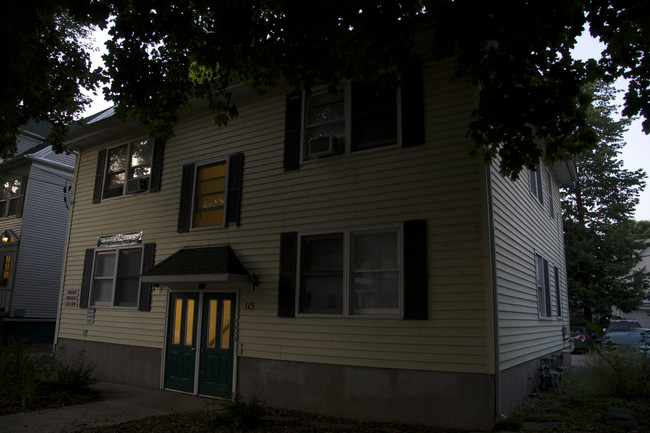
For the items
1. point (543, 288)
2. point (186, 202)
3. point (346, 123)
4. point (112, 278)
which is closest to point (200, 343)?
point (186, 202)

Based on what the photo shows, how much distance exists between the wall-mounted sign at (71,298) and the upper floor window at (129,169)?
2681 millimetres

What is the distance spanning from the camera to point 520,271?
9781mm

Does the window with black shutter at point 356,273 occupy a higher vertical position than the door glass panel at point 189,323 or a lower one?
higher

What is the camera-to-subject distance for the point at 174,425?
8000 millimetres

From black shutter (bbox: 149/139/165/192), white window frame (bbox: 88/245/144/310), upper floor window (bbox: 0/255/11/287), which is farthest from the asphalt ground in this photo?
upper floor window (bbox: 0/255/11/287)

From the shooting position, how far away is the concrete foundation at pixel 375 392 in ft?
24.0

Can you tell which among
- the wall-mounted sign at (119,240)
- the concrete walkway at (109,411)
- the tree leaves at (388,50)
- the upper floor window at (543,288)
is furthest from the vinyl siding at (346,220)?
the upper floor window at (543,288)

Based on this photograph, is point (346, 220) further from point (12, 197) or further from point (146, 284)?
point (12, 197)

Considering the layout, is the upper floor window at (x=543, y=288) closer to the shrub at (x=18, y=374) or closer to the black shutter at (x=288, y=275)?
the black shutter at (x=288, y=275)

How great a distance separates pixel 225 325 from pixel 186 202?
3.18 metres

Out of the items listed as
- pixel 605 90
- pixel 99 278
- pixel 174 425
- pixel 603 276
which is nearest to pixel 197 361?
pixel 174 425

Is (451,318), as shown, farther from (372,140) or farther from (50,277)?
(50,277)

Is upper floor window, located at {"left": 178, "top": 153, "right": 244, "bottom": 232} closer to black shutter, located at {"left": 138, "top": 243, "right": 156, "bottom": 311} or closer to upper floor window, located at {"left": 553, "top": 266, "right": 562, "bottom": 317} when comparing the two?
black shutter, located at {"left": 138, "top": 243, "right": 156, "bottom": 311}

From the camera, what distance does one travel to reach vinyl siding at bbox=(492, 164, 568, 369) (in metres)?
8.38
